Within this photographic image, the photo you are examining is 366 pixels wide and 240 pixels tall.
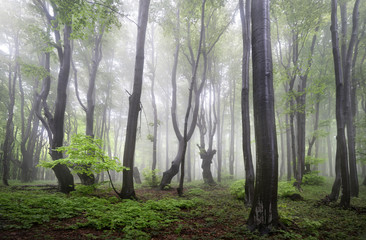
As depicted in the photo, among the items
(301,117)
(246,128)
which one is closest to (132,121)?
(246,128)

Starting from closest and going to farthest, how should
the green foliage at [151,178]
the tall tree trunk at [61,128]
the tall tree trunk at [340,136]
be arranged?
the tall tree trunk at [340,136] → the tall tree trunk at [61,128] → the green foliage at [151,178]

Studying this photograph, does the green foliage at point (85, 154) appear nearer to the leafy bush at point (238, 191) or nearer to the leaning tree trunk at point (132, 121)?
the leaning tree trunk at point (132, 121)

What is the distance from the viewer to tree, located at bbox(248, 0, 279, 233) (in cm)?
358

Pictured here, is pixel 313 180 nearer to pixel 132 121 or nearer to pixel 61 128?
pixel 132 121

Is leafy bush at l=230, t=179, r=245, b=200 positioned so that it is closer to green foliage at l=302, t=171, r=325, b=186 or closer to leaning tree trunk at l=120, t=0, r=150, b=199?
leaning tree trunk at l=120, t=0, r=150, b=199

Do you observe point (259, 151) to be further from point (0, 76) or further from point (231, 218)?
point (0, 76)

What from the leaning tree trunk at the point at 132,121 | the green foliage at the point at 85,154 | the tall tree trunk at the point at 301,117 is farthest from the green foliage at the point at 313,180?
the green foliage at the point at 85,154

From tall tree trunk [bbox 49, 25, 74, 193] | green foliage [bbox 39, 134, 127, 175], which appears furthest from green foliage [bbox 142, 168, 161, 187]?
green foliage [bbox 39, 134, 127, 175]

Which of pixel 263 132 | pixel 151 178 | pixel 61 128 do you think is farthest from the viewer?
pixel 151 178

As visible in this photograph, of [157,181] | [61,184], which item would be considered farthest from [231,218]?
[157,181]

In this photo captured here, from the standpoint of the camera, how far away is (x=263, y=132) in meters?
3.70

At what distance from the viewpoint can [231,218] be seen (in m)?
4.58

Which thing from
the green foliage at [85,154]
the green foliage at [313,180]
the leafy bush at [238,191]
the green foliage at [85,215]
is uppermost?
the green foliage at [85,154]

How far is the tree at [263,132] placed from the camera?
3576 mm
